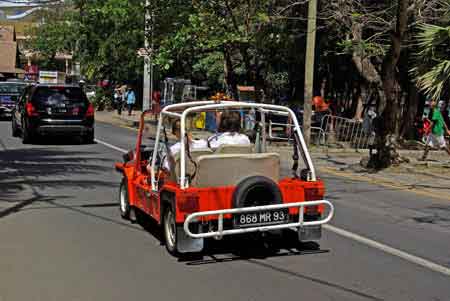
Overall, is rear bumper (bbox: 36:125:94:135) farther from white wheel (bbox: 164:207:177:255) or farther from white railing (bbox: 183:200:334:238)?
white railing (bbox: 183:200:334:238)

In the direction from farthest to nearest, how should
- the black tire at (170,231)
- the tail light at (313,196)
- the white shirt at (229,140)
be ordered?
1. the white shirt at (229,140)
2. the tail light at (313,196)
3. the black tire at (170,231)

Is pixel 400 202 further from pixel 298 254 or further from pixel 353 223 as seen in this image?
pixel 298 254

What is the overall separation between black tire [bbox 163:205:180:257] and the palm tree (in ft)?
26.7

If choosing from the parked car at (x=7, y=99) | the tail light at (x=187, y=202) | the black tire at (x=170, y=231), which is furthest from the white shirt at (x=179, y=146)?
the parked car at (x=7, y=99)

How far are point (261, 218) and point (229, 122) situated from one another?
4.60 feet

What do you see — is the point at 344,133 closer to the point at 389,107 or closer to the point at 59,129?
the point at 389,107

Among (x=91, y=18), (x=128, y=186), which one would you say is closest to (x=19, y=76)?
(x=91, y=18)

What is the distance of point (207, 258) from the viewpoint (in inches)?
284

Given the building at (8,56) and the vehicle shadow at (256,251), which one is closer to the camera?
the vehicle shadow at (256,251)

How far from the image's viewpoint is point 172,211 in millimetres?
7098

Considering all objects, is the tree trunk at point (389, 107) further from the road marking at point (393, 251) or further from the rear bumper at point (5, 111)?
the rear bumper at point (5, 111)

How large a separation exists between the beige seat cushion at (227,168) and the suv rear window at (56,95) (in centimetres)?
1371

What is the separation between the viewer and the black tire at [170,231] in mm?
7160

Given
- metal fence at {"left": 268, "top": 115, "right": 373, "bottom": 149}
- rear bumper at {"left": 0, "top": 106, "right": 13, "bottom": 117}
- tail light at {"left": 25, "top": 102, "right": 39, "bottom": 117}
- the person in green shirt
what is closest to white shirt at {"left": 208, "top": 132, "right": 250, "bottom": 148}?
the person in green shirt
